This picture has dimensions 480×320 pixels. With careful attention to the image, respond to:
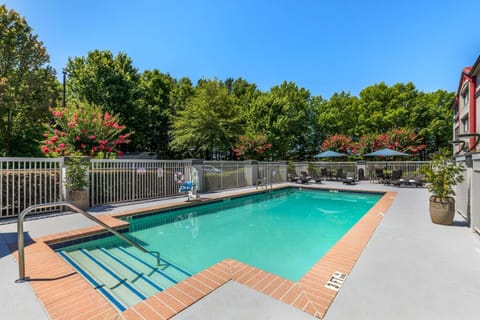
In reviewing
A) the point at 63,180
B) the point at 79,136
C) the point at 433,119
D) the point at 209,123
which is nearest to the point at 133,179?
the point at 63,180

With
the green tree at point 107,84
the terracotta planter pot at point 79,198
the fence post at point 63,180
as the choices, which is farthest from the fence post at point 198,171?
the green tree at point 107,84

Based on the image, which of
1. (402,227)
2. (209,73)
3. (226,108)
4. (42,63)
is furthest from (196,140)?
(402,227)

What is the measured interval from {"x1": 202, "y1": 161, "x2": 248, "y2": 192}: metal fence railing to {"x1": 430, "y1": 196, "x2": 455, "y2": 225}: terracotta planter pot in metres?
8.63

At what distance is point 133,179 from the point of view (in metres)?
8.59

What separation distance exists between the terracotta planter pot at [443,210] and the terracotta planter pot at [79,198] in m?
9.45

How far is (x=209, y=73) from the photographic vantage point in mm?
21281

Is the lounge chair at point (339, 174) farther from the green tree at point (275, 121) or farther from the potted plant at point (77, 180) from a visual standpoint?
the potted plant at point (77, 180)

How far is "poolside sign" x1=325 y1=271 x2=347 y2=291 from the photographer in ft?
8.66

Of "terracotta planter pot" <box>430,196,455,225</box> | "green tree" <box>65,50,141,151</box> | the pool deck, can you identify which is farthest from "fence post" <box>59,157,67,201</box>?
"green tree" <box>65,50,141,151</box>

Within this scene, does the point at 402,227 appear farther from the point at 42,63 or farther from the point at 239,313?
the point at 42,63

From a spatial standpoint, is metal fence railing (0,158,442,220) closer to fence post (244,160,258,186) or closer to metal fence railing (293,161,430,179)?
fence post (244,160,258,186)

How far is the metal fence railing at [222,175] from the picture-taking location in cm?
1139

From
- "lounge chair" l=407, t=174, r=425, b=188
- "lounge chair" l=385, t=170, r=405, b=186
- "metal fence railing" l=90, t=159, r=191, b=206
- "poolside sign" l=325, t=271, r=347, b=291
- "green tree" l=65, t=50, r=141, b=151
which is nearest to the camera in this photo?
"poolside sign" l=325, t=271, r=347, b=291

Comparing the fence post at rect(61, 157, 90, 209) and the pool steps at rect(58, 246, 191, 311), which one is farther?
the fence post at rect(61, 157, 90, 209)
